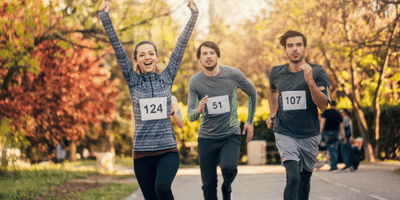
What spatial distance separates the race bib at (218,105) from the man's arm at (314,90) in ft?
3.82

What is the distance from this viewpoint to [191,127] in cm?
2019

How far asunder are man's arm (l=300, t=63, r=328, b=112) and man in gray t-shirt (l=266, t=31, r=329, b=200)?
0.02 metres

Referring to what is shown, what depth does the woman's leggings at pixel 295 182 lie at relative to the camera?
527 centimetres

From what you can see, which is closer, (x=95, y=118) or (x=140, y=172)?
(x=140, y=172)

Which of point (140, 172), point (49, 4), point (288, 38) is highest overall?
point (49, 4)

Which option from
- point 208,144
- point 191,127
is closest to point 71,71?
point 191,127

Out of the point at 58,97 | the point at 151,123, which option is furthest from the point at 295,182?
the point at 58,97

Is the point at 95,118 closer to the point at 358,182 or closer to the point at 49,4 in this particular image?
the point at 49,4

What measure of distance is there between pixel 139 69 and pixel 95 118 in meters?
11.4

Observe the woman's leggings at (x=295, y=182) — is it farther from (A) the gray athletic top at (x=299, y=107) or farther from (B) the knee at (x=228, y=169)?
(B) the knee at (x=228, y=169)

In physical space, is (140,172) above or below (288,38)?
below

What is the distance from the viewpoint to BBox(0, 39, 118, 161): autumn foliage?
12836 millimetres

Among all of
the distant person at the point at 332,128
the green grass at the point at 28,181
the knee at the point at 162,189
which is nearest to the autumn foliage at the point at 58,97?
the green grass at the point at 28,181

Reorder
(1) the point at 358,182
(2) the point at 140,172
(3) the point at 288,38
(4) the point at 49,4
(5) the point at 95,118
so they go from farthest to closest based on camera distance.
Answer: (5) the point at 95,118 → (1) the point at 358,182 → (4) the point at 49,4 → (3) the point at 288,38 → (2) the point at 140,172
